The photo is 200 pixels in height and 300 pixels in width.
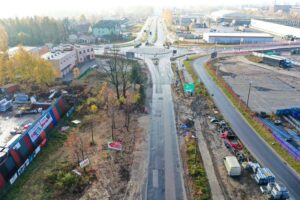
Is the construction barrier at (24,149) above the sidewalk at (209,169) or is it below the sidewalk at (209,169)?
above

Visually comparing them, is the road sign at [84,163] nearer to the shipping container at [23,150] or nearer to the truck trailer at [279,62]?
the shipping container at [23,150]

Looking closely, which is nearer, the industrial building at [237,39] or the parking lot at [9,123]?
the parking lot at [9,123]

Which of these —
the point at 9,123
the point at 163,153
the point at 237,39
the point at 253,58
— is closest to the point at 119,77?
the point at 9,123

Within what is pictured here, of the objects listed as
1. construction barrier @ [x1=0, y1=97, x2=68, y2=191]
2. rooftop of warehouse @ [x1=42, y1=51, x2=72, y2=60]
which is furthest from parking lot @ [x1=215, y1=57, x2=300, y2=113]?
rooftop of warehouse @ [x1=42, y1=51, x2=72, y2=60]

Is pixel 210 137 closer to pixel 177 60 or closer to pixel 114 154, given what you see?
pixel 114 154

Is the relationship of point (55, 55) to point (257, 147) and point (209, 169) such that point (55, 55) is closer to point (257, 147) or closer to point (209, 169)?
point (209, 169)

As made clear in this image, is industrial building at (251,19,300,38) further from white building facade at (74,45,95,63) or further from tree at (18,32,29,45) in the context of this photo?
tree at (18,32,29,45)

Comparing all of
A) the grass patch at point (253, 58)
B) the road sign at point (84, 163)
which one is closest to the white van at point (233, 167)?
the road sign at point (84, 163)
